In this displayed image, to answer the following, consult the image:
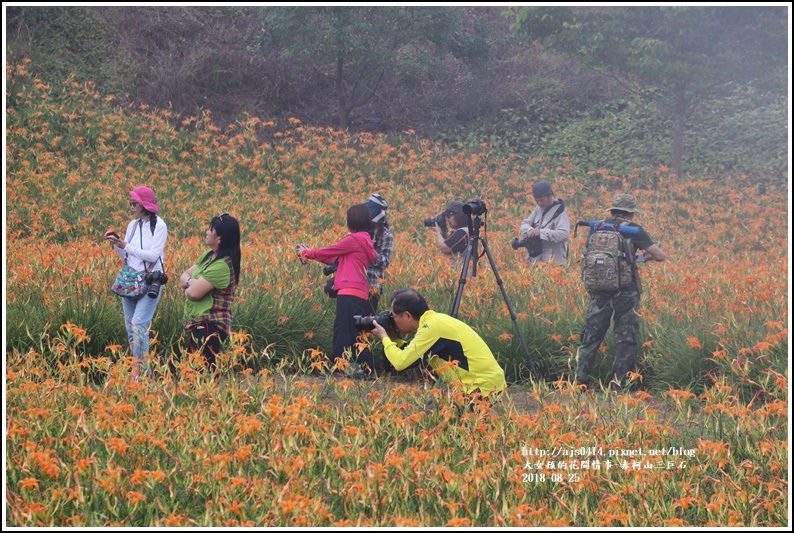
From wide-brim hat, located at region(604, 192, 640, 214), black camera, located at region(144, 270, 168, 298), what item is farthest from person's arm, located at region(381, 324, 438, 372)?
wide-brim hat, located at region(604, 192, 640, 214)

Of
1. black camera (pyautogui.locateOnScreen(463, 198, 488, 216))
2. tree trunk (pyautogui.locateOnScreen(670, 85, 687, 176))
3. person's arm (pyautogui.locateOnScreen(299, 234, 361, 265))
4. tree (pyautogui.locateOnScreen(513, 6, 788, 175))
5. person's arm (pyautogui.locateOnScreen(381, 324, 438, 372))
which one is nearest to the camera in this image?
person's arm (pyautogui.locateOnScreen(381, 324, 438, 372))

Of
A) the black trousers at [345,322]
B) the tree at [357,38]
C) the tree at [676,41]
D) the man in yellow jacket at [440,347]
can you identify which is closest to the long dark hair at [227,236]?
the black trousers at [345,322]

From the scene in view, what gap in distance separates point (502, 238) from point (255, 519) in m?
9.69

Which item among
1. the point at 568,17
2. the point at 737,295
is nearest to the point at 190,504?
the point at 737,295

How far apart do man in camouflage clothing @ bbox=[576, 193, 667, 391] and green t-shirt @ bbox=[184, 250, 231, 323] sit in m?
2.88

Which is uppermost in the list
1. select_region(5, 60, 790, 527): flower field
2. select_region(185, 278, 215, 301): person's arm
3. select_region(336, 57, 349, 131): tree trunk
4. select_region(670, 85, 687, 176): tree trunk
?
select_region(336, 57, 349, 131): tree trunk

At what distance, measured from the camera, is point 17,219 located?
496 inches

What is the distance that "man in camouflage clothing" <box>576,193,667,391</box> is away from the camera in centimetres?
680

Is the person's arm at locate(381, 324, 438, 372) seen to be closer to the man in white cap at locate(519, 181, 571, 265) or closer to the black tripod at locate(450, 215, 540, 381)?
the black tripod at locate(450, 215, 540, 381)

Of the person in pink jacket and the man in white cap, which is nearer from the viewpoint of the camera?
the person in pink jacket

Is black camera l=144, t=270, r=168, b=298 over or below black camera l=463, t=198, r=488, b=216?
below

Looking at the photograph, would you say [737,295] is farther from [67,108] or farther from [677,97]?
[67,108]

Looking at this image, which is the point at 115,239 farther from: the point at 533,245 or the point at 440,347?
the point at 533,245

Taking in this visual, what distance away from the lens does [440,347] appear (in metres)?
5.12
